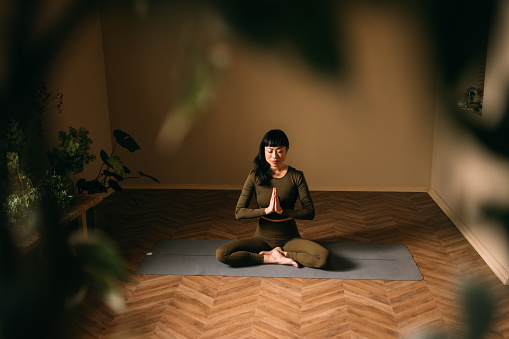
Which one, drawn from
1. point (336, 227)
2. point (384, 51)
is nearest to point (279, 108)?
point (384, 51)

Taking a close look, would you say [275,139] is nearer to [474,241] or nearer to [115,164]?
[115,164]

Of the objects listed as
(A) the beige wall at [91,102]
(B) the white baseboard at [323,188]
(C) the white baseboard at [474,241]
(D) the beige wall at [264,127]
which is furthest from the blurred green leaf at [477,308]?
(B) the white baseboard at [323,188]

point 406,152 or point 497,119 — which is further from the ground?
point 497,119

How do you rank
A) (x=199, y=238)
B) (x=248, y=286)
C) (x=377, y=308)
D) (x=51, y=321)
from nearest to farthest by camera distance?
(x=51, y=321)
(x=377, y=308)
(x=248, y=286)
(x=199, y=238)

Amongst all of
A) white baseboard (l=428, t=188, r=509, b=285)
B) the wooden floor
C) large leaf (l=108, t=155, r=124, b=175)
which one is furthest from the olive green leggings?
large leaf (l=108, t=155, r=124, b=175)

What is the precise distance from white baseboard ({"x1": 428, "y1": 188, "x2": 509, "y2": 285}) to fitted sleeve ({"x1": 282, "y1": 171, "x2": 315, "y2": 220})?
3.73 feet

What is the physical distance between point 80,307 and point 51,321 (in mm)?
12

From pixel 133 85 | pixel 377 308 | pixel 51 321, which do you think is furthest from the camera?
pixel 133 85

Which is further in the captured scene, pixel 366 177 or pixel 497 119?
pixel 366 177

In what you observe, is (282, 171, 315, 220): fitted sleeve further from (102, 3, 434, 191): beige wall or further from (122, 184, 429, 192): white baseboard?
(122, 184, 429, 192): white baseboard

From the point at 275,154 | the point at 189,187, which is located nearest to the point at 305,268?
the point at 275,154

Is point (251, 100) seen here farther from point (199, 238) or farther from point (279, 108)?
point (199, 238)

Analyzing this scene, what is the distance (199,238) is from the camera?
14.0 feet

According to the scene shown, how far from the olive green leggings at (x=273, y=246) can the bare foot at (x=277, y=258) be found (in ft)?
0.10
